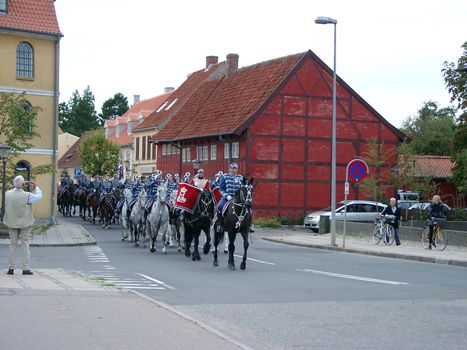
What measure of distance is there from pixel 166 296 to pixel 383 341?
503 centimetres

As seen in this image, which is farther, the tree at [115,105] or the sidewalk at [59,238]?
the tree at [115,105]

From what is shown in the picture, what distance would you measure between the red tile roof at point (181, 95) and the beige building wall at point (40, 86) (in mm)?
24797

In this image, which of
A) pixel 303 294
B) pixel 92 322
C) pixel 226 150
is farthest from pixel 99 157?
pixel 92 322

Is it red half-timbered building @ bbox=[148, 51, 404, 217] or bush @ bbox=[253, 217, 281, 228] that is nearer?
bush @ bbox=[253, 217, 281, 228]

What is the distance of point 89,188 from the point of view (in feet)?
148

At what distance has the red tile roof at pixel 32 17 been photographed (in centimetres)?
4366

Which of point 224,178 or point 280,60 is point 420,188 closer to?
point 280,60

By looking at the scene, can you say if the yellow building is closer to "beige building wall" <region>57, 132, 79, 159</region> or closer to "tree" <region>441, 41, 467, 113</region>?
"tree" <region>441, 41, 467, 113</region>

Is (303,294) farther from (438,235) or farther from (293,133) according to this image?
(293,133)

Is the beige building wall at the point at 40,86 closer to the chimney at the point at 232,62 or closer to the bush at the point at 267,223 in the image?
the bush at the point at 267,223

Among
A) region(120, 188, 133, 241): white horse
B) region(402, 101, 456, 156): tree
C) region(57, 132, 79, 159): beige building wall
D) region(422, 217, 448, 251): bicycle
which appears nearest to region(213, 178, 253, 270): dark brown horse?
region(120, 188, 133, 241): white horse

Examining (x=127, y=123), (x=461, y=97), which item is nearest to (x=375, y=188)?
(x=461, y=97)

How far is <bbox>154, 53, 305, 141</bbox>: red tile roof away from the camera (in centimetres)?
5125

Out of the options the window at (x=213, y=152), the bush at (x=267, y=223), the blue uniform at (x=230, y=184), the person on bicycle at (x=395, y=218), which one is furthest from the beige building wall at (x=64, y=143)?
the blue uniform at (x=230, y=184)
